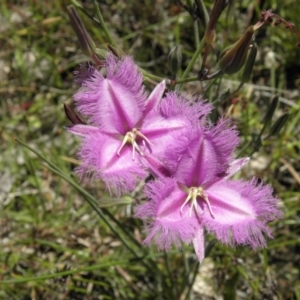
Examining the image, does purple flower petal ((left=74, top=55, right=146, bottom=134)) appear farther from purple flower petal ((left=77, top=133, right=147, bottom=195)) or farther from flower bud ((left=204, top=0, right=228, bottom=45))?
flower bud ((left=204, top=0, right=228, bottom=45))

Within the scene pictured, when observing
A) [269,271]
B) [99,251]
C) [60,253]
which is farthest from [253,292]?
[60,253]

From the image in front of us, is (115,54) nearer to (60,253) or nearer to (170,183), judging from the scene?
(170,183)

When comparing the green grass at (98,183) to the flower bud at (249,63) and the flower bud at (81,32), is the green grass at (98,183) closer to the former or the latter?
the flower bud at (249,63)

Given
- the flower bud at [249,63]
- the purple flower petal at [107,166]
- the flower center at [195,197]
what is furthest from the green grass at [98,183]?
the purple flower petal at [107,166]

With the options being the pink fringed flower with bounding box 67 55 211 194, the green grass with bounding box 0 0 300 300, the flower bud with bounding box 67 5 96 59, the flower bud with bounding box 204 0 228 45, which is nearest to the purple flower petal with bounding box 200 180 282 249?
the pink fringed flower with bounding box 67 55 211 194

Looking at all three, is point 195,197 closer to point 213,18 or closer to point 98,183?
point 213,18

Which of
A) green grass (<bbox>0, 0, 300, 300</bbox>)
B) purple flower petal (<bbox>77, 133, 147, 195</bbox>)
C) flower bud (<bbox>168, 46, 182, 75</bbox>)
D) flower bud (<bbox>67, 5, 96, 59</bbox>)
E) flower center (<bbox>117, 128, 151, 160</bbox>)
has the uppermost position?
flower bud (<bbox>67, 5, 96, 59</bbox>)

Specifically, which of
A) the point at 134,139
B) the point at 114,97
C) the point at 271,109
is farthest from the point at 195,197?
the point at 271,109
